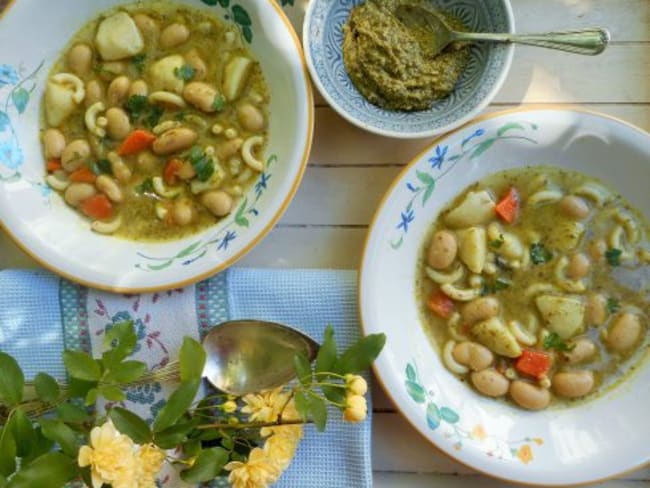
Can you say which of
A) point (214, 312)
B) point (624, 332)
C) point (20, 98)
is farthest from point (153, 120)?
point (624, 332)

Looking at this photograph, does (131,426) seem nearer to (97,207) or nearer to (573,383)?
(97,207)

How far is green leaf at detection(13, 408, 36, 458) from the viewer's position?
3.59ft

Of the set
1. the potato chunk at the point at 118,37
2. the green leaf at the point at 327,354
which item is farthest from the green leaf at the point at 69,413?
the potato chunk at the point at 118,37

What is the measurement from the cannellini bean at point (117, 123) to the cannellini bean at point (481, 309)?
2.60 ft

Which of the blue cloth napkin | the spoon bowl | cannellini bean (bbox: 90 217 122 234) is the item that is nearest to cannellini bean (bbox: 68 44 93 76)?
cannellini bean (bbox: 90 217 122 234)

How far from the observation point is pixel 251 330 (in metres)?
1.46

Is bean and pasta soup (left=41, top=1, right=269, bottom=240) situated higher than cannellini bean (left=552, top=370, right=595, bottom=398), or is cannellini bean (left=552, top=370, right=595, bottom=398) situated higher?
bean and pasta soup (left=41, top=1, right=269, bottom=240)

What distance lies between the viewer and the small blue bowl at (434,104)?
1393 millimetres

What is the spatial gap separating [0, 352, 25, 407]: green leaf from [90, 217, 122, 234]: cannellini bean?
16.9 inches

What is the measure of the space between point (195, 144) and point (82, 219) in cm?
28

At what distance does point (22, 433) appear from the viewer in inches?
43.4

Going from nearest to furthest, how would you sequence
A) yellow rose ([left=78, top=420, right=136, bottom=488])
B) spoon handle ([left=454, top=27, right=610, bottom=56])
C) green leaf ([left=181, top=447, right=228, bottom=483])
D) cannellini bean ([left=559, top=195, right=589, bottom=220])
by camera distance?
yellow rose ([left=78, top=420, right=136, bottom=488]), green leaf ([left=181, top=447, right=228, bottom=483]), spoon handle ([left=454, top=27, right=610, bottom=56]), cannellini bean ([left=559, top=195, right=589, bottom=220])

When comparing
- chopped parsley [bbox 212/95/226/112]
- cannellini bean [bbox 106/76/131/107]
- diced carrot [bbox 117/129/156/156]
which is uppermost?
cannellini bean [bbox 106/76/131/107]

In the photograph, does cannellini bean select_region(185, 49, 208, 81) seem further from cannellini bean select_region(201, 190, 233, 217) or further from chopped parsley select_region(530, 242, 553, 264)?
chopped parsley select_region(530, 242, 553, 264)
